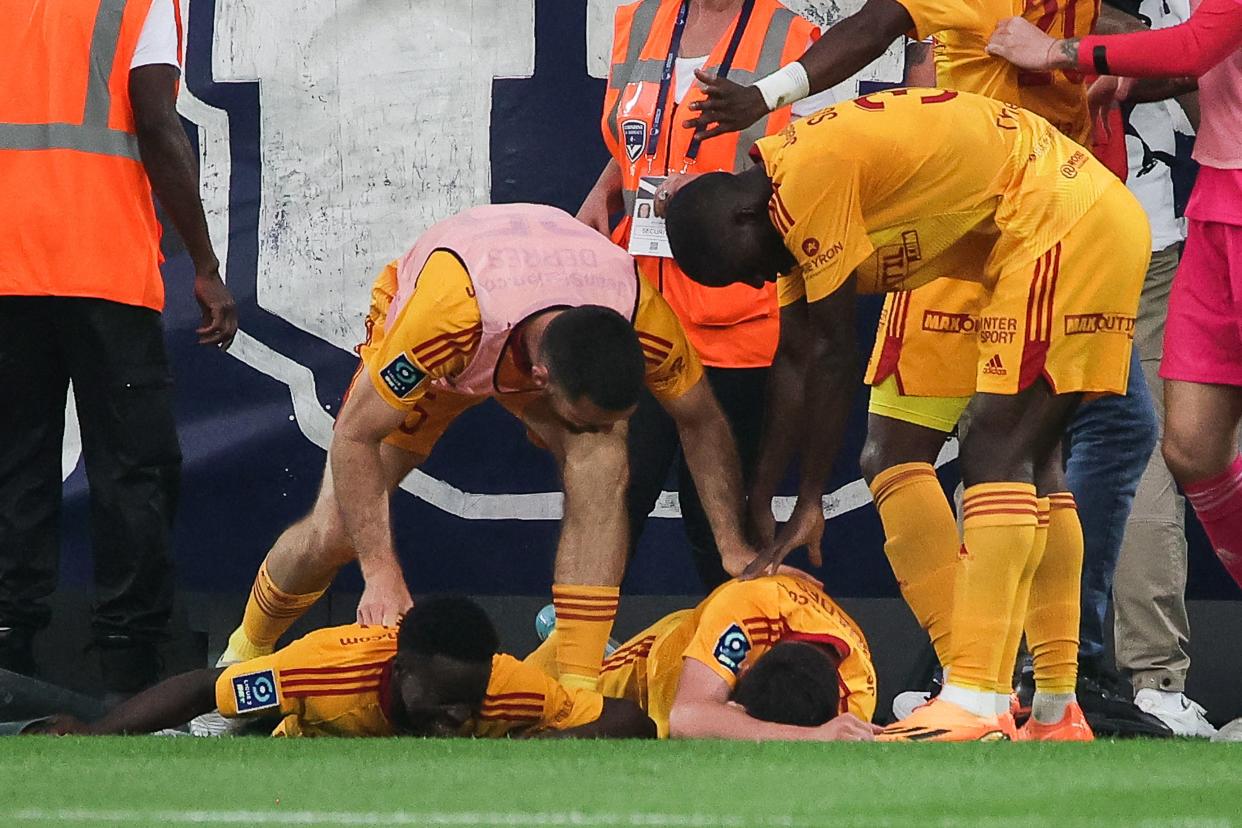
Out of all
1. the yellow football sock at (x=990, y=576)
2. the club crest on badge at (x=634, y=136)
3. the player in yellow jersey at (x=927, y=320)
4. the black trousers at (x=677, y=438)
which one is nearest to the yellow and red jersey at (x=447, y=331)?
the player in yellow jersey at (x=927, y=320)

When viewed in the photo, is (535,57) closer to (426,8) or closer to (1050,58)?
(426,8)

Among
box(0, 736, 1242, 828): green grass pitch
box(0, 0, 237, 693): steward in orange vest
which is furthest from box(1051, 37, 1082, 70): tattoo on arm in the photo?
box(0, 0, 237, 693): steward in orange vest

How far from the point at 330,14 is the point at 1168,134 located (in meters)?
2.41

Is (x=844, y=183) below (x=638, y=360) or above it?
above

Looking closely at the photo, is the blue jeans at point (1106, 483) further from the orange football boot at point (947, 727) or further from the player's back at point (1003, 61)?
the orange football boot at point (947, 727)

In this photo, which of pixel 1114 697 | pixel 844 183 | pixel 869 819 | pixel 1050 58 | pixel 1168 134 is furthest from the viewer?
pixel 1168 134

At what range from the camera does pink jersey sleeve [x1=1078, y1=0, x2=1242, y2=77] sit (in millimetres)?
4500

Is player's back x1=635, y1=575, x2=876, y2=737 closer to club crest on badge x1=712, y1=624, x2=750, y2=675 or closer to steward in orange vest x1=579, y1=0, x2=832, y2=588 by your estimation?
club crest on badge x1=712, y1=624, x2=750, y2=675

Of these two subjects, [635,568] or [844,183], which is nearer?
[844,183]

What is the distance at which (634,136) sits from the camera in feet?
17.3

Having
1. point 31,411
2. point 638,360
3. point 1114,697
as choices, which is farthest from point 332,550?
point 1114,697

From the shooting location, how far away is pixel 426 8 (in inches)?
231

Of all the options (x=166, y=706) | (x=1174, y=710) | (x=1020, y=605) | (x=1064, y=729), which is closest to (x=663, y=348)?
(x=1020, y=605)

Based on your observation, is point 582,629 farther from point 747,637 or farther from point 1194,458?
point 1194,458
